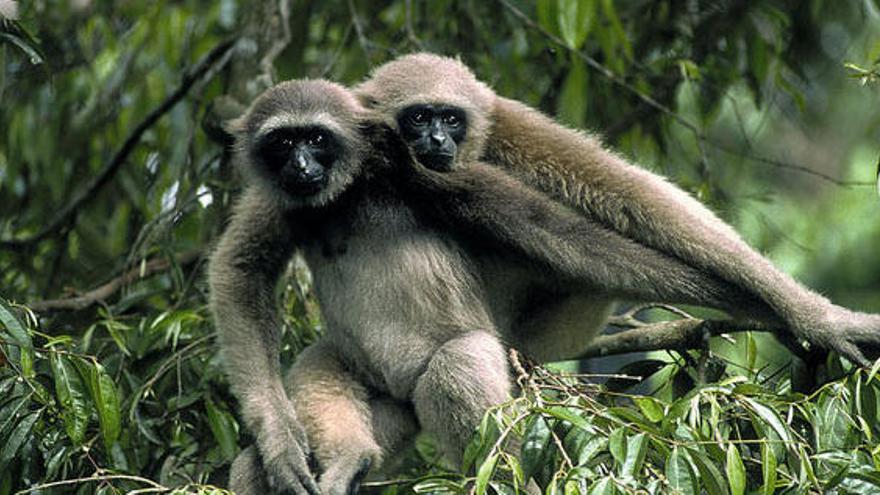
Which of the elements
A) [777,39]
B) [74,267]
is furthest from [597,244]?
[74,267]

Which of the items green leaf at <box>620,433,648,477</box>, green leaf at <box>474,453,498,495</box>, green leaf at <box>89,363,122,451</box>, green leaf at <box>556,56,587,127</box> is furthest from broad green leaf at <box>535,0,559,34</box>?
green leaf at <box>474,453,498,495</box>

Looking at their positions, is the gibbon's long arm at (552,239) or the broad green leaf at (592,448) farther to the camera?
the gibbon's long arm at (552,239)

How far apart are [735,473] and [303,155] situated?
2.62m

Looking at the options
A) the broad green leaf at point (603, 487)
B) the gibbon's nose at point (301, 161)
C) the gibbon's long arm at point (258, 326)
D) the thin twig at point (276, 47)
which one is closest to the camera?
the broad green leaf at point (603, 487)

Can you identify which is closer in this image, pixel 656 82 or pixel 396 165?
pixel 396 165

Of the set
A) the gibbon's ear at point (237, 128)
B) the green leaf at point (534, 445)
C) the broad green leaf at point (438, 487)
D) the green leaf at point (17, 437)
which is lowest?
the green leaf at point (17, 437)

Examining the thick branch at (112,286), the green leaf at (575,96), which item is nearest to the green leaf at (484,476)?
the thick branch at (112,286)

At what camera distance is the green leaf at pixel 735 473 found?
3598mm

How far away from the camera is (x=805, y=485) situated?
3.72 metres

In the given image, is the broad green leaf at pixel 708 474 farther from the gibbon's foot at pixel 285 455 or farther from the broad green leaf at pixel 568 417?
the gibbon's foot at pixel 285 455

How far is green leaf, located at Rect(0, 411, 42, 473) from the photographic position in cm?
450

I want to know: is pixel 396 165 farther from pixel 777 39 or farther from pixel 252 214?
pixel 777 39

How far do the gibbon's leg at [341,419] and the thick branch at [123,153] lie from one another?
2457 mm

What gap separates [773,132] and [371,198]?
5217 millimetres
